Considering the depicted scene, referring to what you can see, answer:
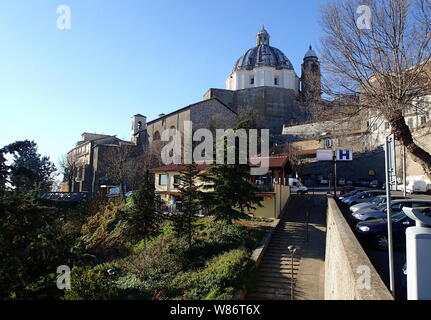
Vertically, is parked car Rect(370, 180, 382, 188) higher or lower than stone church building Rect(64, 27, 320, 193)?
lower

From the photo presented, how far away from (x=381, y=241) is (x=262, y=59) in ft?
231

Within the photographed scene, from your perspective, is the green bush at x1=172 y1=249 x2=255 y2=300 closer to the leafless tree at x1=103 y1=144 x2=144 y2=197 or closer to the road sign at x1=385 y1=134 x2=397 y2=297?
the road sign at x1=385 y1=134 x2=397 y2=297

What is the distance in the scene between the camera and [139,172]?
47156 millimetres

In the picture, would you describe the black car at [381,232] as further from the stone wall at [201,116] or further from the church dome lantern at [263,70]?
the church dome lantern at [263,70]

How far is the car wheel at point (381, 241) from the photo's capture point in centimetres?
1123

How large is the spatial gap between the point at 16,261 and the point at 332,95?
14861 millimetres

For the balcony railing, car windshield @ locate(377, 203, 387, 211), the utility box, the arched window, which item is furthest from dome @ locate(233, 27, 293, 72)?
the utility box

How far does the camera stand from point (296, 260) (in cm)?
1642

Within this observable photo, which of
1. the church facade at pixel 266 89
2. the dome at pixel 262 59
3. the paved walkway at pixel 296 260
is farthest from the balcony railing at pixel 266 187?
the dome at pixel 262 59

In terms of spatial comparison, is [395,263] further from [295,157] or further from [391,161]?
[295,157]

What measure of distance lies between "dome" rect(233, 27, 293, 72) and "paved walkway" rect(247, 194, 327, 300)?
190ft

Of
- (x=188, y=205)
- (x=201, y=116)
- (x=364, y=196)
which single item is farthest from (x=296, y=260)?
(x=201, y=116)

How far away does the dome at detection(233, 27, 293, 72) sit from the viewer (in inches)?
2954

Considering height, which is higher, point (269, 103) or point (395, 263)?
point (269, 103)
